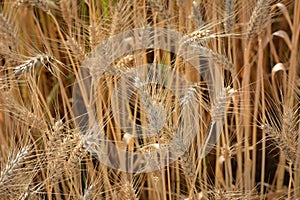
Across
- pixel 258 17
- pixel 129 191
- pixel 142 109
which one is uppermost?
pixel 258 17

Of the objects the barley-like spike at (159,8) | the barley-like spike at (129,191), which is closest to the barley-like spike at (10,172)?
the barley-like spike at (129,191)

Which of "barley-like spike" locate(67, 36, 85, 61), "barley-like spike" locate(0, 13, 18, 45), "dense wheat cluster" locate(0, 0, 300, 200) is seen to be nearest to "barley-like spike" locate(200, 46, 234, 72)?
"dense wheat cluster" locate(0, 0, 300, 200)

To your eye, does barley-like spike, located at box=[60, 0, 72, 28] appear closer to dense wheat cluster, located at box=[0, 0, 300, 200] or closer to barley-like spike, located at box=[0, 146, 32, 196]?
dense wheat cluster, located at box=[0, 0, 300, 200]

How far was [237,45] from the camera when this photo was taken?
1836mm

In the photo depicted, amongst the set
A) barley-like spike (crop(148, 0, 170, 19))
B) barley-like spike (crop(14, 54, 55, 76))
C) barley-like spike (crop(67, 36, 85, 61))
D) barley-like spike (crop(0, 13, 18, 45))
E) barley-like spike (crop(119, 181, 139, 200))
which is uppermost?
barley-like spike (crop(148, 0, 170, 19))

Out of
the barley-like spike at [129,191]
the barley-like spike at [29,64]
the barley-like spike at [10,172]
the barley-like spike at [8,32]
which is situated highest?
the barley-like spike at [8,32]

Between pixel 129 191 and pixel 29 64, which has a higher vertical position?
pixel 29 64

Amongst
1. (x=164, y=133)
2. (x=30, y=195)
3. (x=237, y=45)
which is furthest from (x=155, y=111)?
(x=237, y=45)

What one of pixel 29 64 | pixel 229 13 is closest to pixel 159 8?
pixel 229 13

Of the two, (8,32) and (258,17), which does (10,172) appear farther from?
(258,17)

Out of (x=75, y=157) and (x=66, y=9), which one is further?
(x=66, y=9)

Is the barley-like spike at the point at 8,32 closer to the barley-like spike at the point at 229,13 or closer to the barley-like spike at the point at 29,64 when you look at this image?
the barley-like spike at the point at 29,64

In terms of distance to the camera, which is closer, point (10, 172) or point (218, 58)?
point (10, 172)

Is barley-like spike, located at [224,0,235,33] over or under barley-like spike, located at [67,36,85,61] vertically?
over
